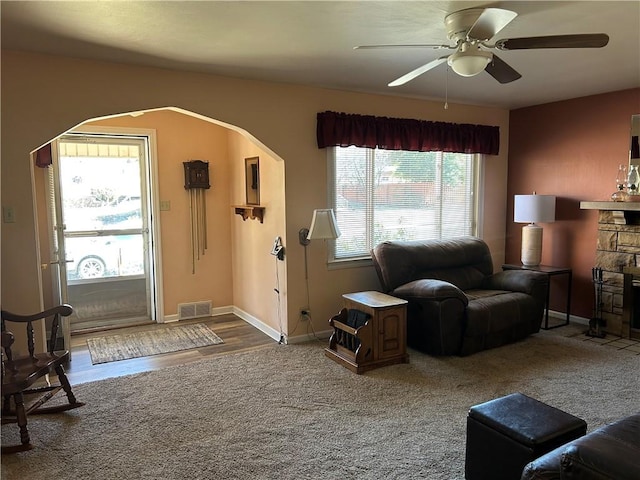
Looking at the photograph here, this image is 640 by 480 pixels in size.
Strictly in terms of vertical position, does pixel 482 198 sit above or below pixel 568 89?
below

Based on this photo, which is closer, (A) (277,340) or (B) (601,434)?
(B) (601,434)

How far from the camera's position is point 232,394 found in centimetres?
324

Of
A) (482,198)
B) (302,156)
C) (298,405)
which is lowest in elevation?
(298,405)

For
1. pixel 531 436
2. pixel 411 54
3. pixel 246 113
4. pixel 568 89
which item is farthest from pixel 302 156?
pixel 531 436

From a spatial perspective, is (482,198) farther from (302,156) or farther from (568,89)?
(302,156)

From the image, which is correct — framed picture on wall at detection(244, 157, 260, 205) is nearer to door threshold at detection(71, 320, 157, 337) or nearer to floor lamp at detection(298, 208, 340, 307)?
floor lamp at detection(298, 208, 340, 307)

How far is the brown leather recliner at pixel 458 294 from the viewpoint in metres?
3.87

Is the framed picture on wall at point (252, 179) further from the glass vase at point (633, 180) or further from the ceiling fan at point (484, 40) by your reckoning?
the glass vase at point (633, 180)

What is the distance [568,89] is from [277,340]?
372cm

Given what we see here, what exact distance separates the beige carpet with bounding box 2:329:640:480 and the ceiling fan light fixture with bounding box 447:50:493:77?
2078 mm

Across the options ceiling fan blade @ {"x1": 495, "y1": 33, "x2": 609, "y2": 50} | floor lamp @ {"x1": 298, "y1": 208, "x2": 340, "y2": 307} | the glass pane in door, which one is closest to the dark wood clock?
the glass pane in door

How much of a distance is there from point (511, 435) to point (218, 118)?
3138mm

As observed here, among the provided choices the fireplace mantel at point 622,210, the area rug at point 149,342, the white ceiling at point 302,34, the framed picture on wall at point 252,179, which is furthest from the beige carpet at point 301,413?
the white ceiling at point 302,34

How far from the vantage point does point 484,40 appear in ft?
8.07
